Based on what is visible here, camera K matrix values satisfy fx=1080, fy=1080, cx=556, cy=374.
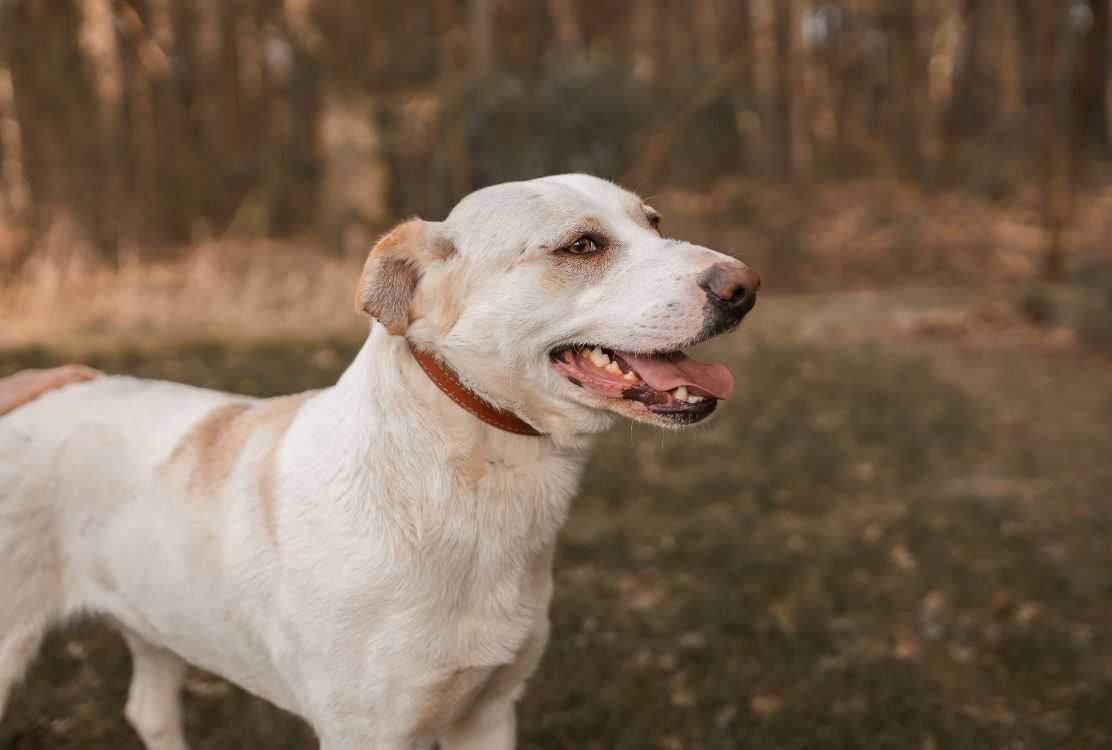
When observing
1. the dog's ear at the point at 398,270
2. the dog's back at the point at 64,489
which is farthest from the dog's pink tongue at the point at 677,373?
the dog's back at the point at 64,489

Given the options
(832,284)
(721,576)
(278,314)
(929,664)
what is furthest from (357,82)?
(929,664)

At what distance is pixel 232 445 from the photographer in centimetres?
282

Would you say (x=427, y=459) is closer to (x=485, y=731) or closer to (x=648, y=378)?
(x=648, y=378)

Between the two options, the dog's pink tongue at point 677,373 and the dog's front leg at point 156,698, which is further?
the dog's front leg at point 156,698

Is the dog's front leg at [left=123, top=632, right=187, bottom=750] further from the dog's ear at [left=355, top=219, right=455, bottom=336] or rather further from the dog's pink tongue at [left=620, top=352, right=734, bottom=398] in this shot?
the dog's pink tongue at [left=620, top=352, right=734, bottom=398]

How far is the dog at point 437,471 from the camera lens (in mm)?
2492

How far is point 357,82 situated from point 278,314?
13.5ft

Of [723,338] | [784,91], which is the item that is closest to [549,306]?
[723,338]

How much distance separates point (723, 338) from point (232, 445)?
7.66 metres

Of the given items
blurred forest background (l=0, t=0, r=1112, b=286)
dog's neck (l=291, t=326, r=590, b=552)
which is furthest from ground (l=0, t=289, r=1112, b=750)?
blurred forest background (l=0, t=0, r=1112, b=286)

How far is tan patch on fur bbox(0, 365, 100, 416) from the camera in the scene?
304 centimetres

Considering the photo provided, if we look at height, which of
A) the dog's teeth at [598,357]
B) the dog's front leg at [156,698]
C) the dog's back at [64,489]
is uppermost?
the dog's teeth at [598,357]

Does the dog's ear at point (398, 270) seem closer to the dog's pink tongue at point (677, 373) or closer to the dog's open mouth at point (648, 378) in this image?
the dog's open mouth at point (648, 378)

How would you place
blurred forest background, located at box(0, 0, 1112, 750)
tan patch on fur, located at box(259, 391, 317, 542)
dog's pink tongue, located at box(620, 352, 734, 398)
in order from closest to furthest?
dog's pink tongue, located at box(620, 352, 734, 398) < tan patch on fur, located at box(259, 391, 317, 542) < blurred forest background, located at box(0, 0, 1112, 750)
